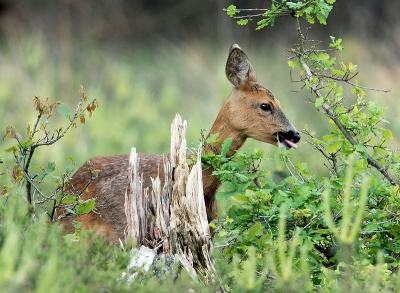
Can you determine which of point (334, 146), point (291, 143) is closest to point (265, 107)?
point (291, 143)

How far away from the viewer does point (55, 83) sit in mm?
12336

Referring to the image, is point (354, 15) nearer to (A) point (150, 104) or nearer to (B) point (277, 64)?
(B) point (277, 64)

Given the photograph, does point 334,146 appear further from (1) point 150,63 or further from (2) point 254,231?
(1) point 150,63

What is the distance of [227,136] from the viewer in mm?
6488

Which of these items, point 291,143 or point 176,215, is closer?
point 176,215

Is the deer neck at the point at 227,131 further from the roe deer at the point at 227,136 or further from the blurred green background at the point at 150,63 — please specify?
the blurred green background at the point at 150,63

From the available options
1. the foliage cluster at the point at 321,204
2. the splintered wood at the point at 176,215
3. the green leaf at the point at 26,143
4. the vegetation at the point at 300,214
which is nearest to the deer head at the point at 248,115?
the vegetation at the point at 300,214

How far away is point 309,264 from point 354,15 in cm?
1094

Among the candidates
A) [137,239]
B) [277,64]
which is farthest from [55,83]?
[137,239]

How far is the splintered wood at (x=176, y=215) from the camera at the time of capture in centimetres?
454

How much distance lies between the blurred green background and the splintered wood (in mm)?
4481

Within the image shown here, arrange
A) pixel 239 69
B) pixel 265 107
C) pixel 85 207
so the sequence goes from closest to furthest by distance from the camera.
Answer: pixel 85 207, pixel 265 107, pixel 239 69

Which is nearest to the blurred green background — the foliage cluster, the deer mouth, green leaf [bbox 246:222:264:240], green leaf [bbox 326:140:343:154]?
the deer mouth

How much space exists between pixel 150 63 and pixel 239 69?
7.91 metres
